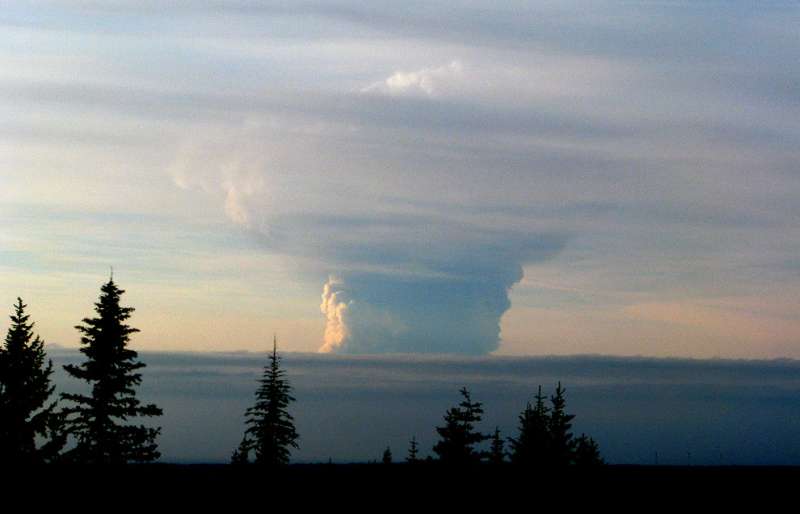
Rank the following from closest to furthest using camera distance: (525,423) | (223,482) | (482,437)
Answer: (223,482)
(482,437)
(525,423)

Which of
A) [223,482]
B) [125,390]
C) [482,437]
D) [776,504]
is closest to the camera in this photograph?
[776,504]

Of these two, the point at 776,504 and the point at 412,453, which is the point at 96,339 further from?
the point at 776,504

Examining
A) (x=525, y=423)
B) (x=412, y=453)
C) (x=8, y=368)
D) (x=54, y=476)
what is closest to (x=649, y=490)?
(x=54, y=476)

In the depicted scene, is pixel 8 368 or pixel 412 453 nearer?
pixel 8 368

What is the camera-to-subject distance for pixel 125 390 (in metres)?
58.2

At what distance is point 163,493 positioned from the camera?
779 inches

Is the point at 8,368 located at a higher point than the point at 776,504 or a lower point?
higher

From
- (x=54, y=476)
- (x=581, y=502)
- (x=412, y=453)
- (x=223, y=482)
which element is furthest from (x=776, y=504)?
(x=412, y=453)

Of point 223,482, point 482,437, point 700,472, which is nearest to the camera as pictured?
point 223,482

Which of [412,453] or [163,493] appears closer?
[163,493]

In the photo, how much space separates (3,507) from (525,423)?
58449mm

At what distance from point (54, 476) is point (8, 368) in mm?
34489

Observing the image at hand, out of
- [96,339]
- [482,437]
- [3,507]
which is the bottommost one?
[3,507]

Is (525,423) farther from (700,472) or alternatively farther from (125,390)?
(700,472)
